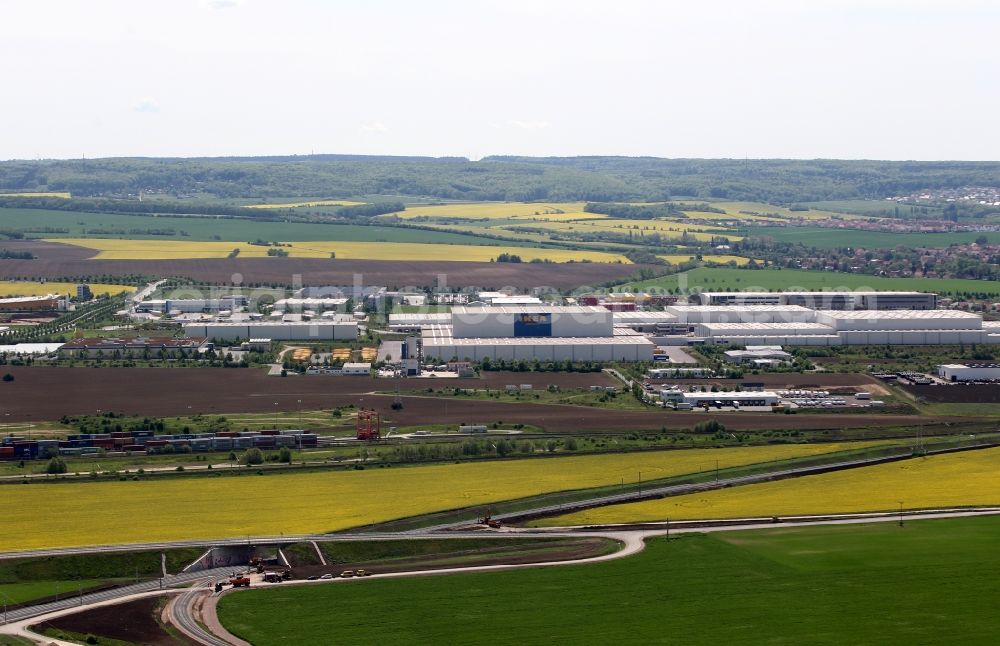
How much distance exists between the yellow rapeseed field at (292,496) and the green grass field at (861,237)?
7274cm

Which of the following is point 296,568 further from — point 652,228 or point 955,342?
point 652,228

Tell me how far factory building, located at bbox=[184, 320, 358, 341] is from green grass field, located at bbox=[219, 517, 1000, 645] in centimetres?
3590

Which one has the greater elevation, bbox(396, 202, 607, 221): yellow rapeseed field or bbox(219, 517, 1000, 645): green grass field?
bbox(396, 202, 607, 221): yellow rapeseed field

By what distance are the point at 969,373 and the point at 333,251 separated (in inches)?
2254

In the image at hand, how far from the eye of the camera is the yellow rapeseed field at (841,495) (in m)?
36.0

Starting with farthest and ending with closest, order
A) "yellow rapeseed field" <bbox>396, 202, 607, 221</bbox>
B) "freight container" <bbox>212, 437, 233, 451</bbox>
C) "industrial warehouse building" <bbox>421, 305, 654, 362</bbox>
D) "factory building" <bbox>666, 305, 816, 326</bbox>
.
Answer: "yellow rapeseed field" <bbox>396, 202, 607, 221</bbox>, "factory building" <bbox>666, 305, 816, 326</bbox>, "industrial warehouse building" <bbox>421, 305, 654, 362</bbox>, "freight container" <bbox>212, 437, 233, 451</bbox>

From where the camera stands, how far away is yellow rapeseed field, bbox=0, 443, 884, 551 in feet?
111

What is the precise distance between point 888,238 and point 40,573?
318 feet

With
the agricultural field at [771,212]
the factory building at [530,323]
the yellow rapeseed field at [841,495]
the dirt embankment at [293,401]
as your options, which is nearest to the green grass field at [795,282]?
the factory building at [530,323]

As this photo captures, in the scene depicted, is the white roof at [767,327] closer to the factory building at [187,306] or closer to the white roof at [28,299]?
Answer: the factory building at [187,306]

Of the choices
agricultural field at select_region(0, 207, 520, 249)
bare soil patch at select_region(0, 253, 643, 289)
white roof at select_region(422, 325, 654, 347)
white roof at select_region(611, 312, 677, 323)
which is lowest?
white roof at select_region(422, 325, 654, 347)

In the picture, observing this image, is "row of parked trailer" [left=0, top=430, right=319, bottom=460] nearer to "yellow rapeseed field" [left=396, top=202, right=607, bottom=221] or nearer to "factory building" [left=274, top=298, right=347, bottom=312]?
A: "factory building" [left=274, top=298, right=347, bottom=312]

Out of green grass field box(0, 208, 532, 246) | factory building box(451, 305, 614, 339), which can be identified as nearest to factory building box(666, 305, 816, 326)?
factory building box(451, 305, 614, 339)

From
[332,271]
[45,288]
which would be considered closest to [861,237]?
[332,271]
